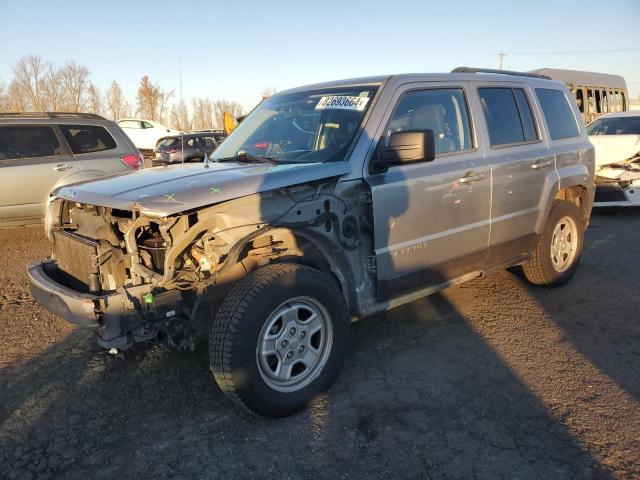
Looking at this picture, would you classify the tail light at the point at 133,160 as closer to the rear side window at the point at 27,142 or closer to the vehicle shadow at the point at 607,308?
the rear side window at the point at 27,142

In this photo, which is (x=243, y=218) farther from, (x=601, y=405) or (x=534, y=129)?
(x=534, y=129)

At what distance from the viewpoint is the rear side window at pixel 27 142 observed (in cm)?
696

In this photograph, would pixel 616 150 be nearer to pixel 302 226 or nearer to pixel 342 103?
pixel 342 103

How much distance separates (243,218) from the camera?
2777 millimetres

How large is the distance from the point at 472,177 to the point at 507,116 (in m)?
0.92

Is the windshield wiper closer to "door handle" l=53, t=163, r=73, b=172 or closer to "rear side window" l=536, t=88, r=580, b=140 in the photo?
"rear side window" l=536, t=88, r=580, b=140

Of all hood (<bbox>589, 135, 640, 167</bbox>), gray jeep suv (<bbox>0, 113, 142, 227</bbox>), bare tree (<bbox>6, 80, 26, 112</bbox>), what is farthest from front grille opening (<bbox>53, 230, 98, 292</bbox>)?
bare tree (<bbox>6, 80, 26, 112</bbox>)

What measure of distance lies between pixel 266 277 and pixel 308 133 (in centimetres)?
136

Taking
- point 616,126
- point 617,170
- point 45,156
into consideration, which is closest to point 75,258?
point 45,156

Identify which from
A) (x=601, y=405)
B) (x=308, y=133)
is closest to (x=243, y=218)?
(x=308, y=133)

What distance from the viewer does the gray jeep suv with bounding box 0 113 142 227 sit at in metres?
6.86

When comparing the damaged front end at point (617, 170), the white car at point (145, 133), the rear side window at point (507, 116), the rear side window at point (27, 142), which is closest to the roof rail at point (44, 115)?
the rear side window at point (27, 142)

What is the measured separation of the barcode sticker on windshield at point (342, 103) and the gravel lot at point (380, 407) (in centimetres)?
181

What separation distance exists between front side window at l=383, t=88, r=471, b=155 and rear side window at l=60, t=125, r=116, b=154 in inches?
222
